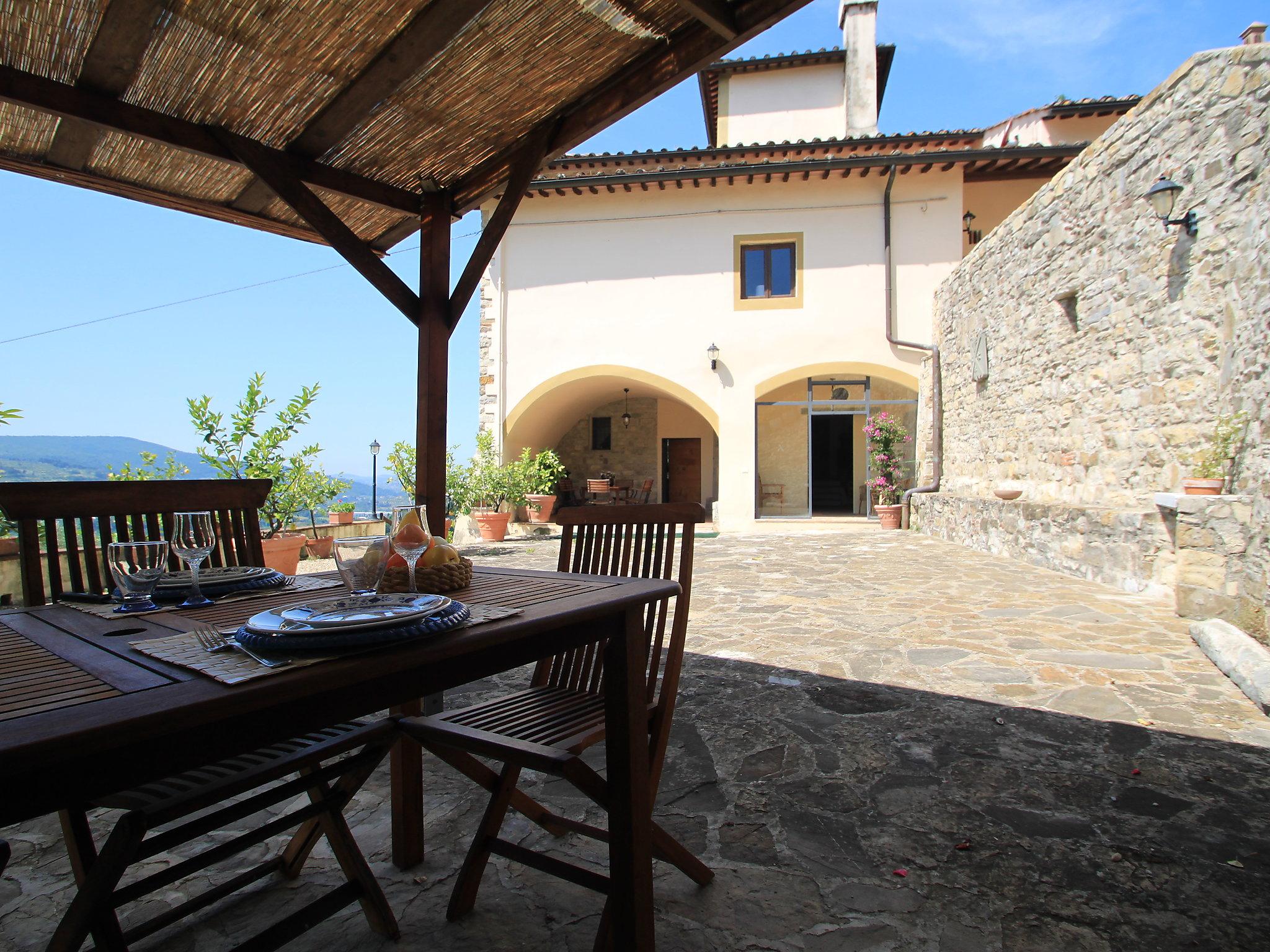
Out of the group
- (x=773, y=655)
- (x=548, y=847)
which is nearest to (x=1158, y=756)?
(x=773, y=655)

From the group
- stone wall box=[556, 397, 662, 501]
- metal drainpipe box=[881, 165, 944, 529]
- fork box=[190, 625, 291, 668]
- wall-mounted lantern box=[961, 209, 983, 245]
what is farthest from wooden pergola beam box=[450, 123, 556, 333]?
stone wall box=[556, 397, 662, 501]

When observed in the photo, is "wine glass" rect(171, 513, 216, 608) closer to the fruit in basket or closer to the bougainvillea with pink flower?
the fruit in basket

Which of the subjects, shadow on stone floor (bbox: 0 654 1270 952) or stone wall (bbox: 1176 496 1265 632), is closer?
shadow on stone floor (bbox: 0 654 1270 952)

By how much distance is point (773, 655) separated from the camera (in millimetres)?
3650

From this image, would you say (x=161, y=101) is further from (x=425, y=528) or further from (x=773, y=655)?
(x=773, y=655)

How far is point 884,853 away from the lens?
1.80m

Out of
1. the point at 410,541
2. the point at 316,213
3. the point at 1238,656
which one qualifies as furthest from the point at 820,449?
the point at 410,541

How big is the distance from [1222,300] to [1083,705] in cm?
339

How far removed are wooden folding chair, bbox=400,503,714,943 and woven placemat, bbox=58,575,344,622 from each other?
412mm

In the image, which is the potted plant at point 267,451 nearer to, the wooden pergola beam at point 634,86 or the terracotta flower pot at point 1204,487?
Answer: the wooden pergola beam at point 634,86

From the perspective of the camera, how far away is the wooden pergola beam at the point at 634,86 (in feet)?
7.06

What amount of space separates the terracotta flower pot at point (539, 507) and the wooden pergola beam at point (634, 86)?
8.11m

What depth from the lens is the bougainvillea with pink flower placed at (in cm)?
1070

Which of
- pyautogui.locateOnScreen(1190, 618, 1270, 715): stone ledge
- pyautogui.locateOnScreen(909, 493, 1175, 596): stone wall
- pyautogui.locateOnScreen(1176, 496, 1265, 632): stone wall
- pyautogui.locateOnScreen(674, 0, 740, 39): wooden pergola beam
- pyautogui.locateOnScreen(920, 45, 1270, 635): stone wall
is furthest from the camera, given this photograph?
pyautogui.locateOnScreen(909, 493, 1175, 596): stone wall
